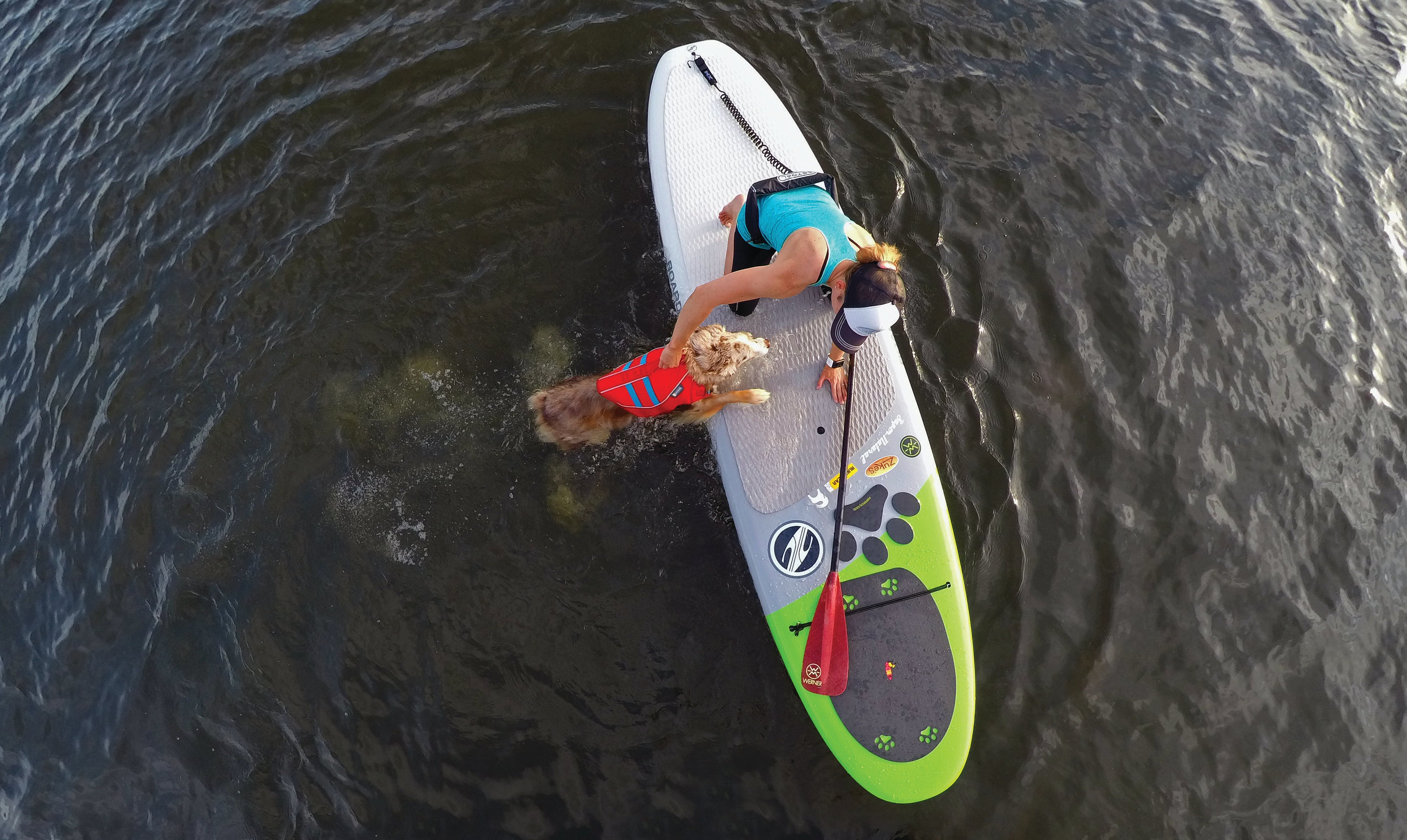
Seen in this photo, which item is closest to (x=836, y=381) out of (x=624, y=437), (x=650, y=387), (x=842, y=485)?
(x=842, y=485)

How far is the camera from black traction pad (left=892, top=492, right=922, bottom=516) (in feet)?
18.4

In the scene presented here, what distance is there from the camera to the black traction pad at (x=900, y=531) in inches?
218

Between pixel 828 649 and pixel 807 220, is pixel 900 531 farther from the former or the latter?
pixel 807 220

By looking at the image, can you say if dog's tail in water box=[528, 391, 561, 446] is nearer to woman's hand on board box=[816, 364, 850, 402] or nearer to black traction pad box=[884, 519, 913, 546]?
woman's hand on board box=[816, 364, 850, 402]

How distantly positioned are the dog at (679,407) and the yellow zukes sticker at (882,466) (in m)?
0.98

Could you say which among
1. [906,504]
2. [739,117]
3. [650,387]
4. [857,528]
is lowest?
[857,528]

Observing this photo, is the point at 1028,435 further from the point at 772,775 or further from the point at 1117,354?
the point at 772,775

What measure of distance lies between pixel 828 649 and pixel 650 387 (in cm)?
230

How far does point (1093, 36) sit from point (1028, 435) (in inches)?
213

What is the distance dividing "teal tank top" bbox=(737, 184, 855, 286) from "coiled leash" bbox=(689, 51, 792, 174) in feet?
3.55

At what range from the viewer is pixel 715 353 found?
5.46 m

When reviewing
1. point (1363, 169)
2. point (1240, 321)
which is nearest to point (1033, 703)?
point (1240, 321)

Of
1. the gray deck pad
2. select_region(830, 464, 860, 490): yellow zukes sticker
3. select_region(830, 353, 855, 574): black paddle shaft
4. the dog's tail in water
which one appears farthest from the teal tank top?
the dog's tail in water

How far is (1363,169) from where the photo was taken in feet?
25.7
